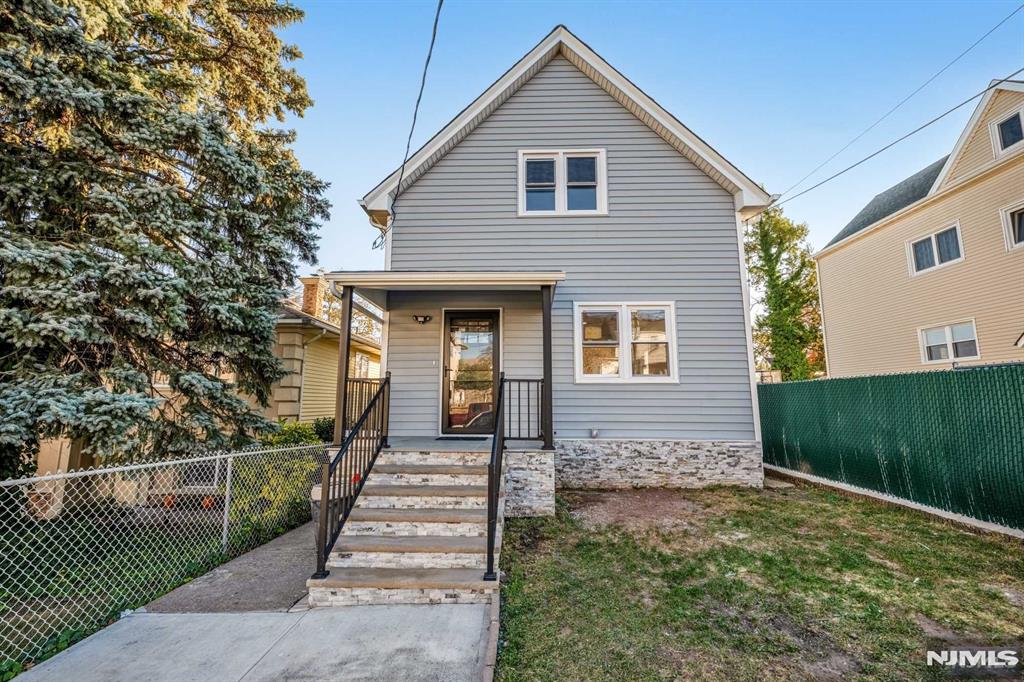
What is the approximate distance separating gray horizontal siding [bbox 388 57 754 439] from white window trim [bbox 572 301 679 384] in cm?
11

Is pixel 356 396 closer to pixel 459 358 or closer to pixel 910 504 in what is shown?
pixel 459 358

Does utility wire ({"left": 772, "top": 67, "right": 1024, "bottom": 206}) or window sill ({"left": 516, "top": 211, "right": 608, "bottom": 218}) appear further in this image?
window sill ({"left": 516, "top": 211, "right": 608, "bottom": 218})

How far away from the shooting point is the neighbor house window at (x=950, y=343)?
10.2m

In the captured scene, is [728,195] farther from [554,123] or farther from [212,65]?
[212,65]

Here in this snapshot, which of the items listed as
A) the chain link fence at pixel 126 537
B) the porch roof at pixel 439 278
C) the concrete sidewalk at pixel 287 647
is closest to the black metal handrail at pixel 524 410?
the porch roof at pixel 439 278

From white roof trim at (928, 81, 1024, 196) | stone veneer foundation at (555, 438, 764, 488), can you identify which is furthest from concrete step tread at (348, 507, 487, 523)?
white roof trim at (928, 81, 1024, 196)

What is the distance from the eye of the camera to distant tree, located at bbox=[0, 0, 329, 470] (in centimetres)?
487

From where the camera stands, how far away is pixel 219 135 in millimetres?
6461

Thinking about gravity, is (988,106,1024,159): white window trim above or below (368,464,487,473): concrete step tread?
above

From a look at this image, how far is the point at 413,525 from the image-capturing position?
13.8ft

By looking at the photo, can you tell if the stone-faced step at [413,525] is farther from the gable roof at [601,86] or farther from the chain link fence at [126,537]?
the gable roof at [601,86]

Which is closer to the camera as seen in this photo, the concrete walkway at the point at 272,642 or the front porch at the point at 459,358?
the concrete walkway at the point at 272,642

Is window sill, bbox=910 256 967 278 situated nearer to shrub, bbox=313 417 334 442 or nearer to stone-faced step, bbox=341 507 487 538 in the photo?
stone-faced step, bbox=341 507 487 538

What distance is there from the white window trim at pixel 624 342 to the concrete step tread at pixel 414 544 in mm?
3660
